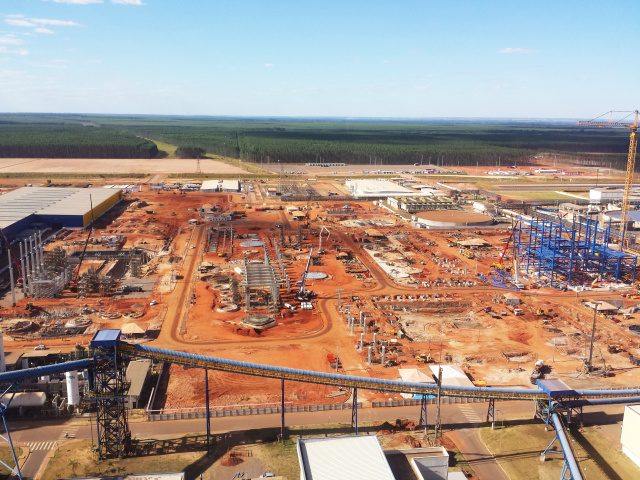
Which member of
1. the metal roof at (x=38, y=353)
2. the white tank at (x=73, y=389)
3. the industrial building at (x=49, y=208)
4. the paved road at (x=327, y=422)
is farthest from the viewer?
the industrial building at (x=49, y=208)

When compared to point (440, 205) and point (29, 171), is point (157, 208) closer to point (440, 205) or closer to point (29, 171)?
point (440, 205)

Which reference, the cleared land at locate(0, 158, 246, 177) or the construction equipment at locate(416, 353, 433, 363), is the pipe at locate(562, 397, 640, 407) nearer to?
the construction equipment at locate(416, 353, 433, 363)

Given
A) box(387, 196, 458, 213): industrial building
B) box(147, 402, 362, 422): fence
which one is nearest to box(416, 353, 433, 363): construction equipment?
box(147, 402, 362, 422): fence

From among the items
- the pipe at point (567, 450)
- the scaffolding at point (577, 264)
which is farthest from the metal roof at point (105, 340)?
the scaffolding at point (577, 264)

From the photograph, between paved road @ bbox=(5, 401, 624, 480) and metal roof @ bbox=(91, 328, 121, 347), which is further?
paved road @ bbox=(5, 401, 624, 480)

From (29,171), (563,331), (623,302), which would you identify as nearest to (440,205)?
(623,302)

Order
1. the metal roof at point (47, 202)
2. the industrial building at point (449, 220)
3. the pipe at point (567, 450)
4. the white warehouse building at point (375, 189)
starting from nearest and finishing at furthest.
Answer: the pipe at point (567, 450) → the metal roof at point (47, 202) → the industrial building at point (449, 220) → the white warehouse building at point (375, 189)

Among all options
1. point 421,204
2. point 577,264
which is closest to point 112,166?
point 421,204

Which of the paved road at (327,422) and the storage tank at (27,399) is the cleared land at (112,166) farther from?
the paved road at (327,422)
